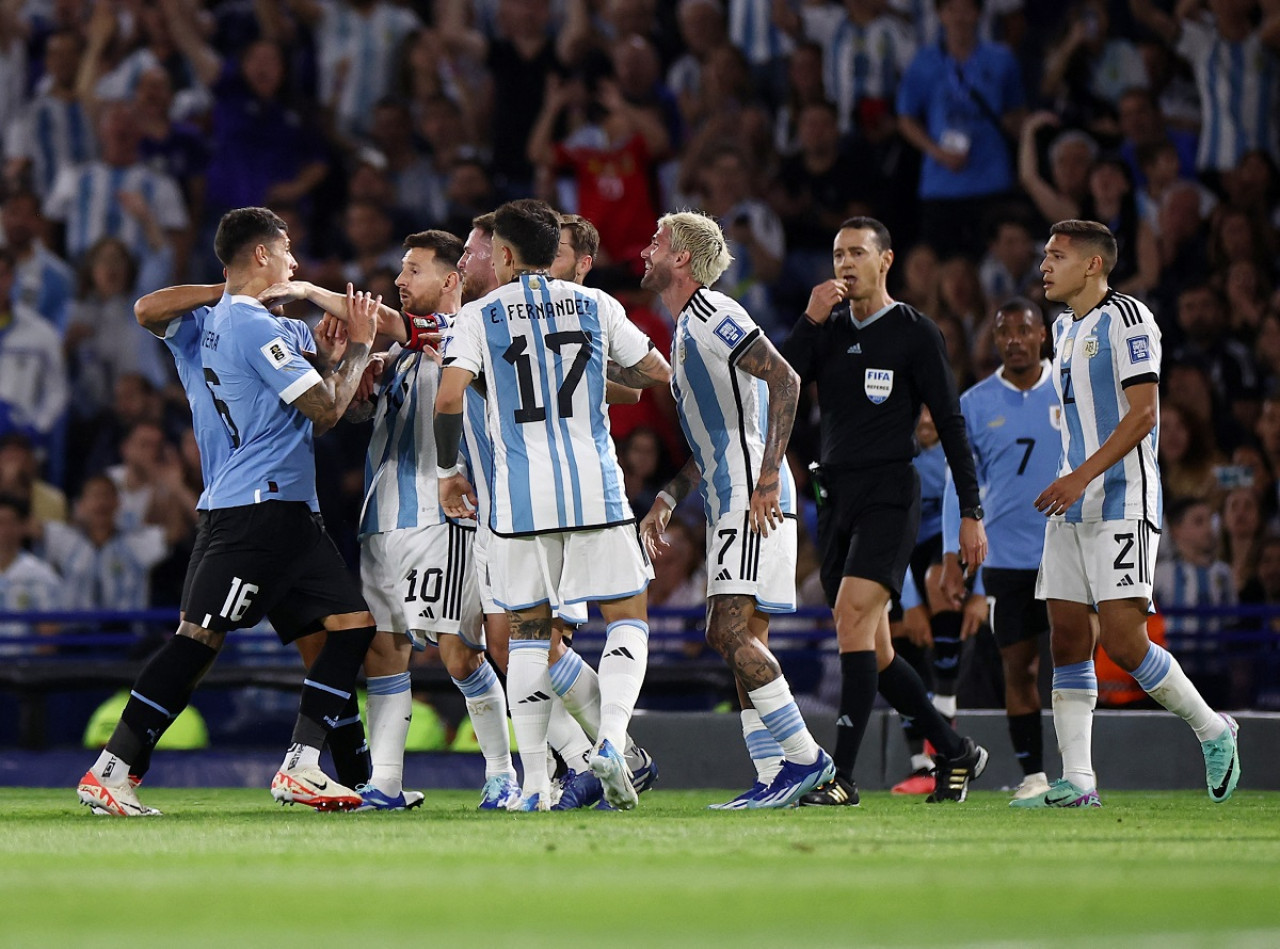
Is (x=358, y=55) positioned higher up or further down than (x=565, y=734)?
higher up

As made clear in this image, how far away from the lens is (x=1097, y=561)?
22.6 feet

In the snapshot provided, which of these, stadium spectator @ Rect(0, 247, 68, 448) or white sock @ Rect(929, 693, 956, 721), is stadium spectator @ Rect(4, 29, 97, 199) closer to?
stadium spectator @ Rect(0, 247, 68, 448)

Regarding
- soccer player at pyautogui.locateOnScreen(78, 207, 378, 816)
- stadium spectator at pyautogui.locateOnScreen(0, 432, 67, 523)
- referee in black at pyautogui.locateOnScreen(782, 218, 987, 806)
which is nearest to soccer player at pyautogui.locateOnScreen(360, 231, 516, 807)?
soccer player at pyautogui.locateOnScreen(78, 207, 378, 816)

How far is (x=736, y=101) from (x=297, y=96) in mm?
3632

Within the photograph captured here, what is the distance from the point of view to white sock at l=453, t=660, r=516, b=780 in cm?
709

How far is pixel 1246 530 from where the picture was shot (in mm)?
10180

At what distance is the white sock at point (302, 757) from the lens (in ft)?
21.0

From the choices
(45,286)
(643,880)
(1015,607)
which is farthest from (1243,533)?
(45,286)

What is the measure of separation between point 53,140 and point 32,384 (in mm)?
2324

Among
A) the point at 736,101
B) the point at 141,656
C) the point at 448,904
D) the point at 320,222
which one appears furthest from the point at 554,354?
the point at 320,222

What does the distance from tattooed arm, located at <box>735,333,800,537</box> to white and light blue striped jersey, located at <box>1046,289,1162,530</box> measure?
119 centimetres

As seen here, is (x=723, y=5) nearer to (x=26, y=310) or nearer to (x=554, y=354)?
(x=26, y=310)

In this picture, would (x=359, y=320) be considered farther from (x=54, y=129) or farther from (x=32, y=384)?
(x=54, y=129)

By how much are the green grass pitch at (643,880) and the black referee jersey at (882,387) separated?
152 centimetres
